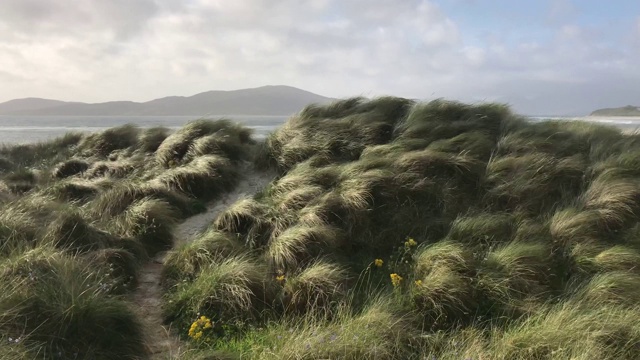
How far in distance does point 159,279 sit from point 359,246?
8.69ft

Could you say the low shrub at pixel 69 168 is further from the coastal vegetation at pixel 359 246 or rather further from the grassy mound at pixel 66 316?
the grassy mound at pixel 66 316

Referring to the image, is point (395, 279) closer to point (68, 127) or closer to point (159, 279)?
point (159, 279)

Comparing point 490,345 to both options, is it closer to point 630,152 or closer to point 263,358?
point 263,358

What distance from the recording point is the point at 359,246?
6.40m

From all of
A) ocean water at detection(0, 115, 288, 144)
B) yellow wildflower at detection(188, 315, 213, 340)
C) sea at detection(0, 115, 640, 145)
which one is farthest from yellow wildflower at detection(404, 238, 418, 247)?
ocean water at detection(0, 115, 288, 144)

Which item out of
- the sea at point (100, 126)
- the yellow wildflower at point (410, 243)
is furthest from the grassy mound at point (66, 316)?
the sea at point (100, 126)

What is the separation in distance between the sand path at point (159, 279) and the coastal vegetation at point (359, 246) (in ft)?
0.46

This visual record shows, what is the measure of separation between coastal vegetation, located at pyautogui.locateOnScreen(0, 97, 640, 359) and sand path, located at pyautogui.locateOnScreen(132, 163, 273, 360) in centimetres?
14

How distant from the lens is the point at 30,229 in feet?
20.3

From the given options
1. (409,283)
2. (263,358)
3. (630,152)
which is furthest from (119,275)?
(630,152)

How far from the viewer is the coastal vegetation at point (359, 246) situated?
4066 mm

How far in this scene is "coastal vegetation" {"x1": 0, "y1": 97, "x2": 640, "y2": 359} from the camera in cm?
407

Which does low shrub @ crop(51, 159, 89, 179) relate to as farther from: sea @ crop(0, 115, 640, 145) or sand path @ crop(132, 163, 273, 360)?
sand path @ crop(132, 163, 273, 360)

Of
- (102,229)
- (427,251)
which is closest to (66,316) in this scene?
(102,229)
